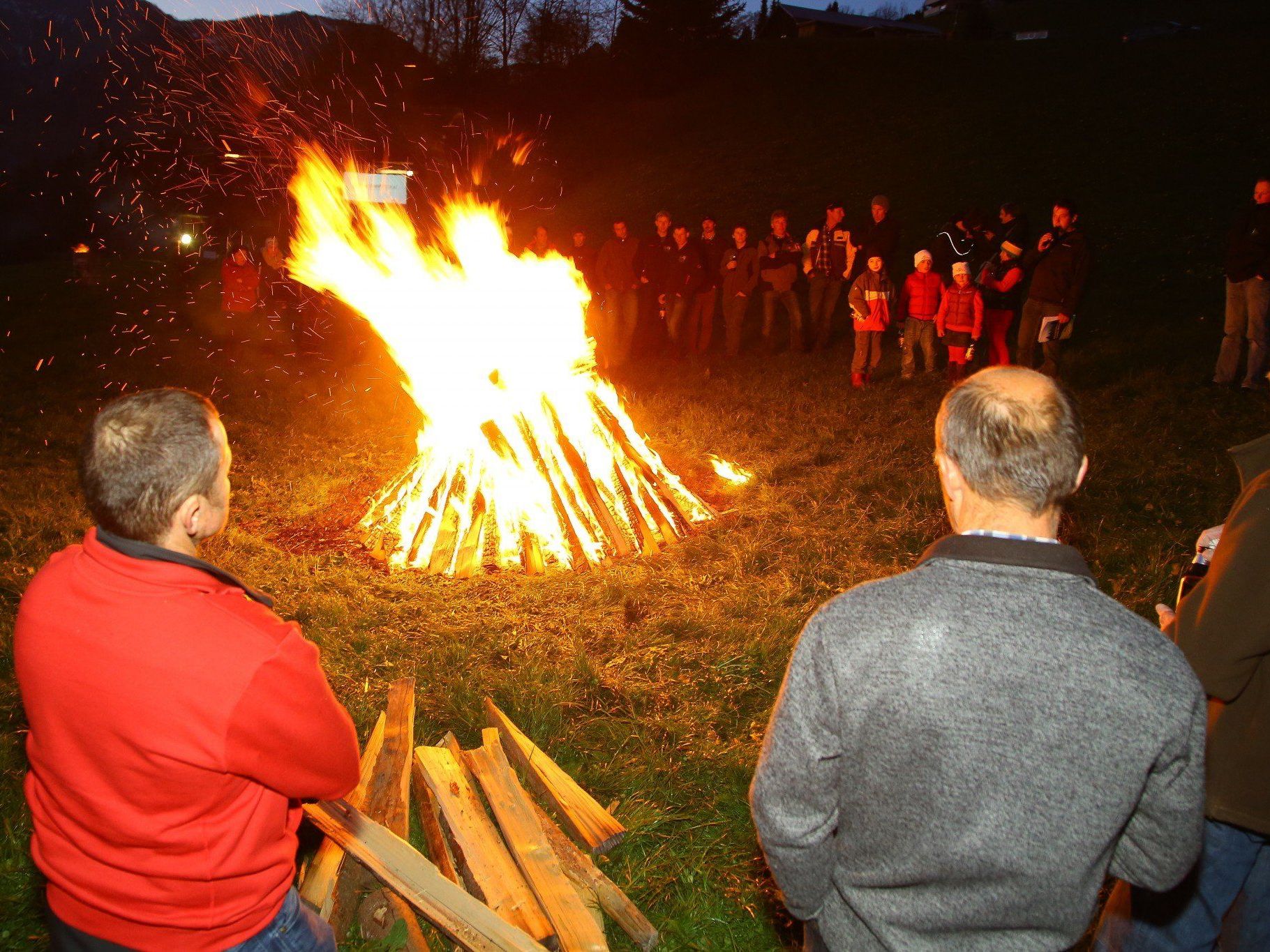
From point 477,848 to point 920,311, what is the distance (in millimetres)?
9432

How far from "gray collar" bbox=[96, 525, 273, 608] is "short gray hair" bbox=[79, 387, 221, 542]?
3 cm

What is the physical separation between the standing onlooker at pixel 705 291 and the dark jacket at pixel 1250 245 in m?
6.82

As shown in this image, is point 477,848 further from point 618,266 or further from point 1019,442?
point 618,266

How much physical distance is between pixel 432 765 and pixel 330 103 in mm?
30842

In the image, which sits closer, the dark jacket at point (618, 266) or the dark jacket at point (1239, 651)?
the dark jacket at point (1239, 651)

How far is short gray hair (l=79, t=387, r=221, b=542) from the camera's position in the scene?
1902 mm

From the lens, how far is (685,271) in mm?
12984

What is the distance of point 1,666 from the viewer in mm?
5082

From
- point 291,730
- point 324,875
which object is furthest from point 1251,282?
point 291,730

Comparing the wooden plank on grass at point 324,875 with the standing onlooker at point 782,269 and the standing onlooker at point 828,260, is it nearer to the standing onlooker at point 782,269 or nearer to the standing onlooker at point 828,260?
the standing onlooker at point 828,260

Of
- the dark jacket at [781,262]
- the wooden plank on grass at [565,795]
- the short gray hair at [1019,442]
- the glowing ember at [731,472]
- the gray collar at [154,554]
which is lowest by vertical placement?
the wooden plank on grass at [565,795]

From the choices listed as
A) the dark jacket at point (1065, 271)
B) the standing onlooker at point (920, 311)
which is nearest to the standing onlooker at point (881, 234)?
the standing onlooker at point (920, 311)

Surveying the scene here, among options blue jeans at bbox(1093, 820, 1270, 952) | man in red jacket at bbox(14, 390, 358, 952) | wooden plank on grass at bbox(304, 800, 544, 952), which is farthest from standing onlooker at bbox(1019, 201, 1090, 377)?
man in red jacket at bbox(14, 390, 358, 952)

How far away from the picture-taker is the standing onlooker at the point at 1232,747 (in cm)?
228
